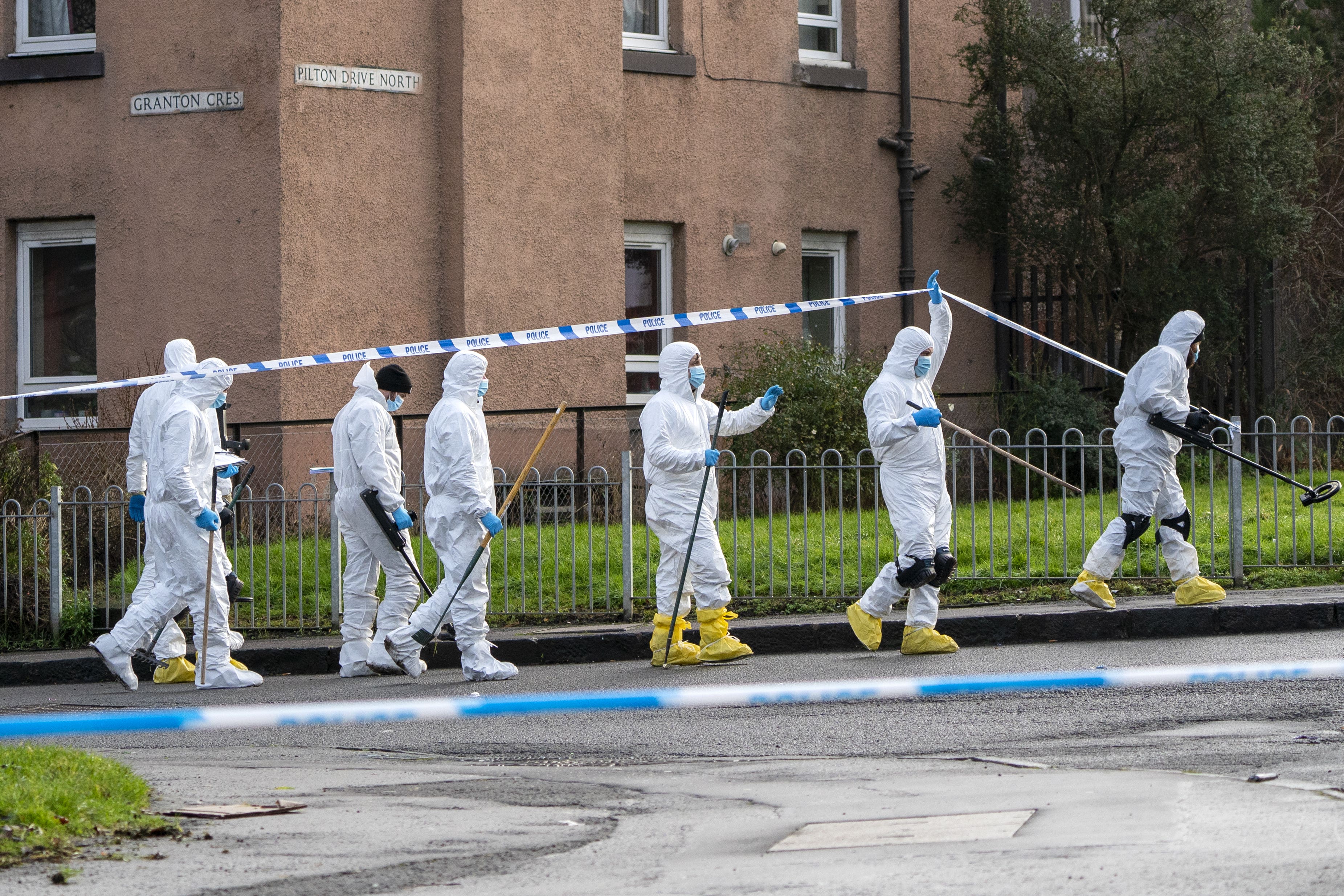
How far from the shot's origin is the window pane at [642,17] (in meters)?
16.9

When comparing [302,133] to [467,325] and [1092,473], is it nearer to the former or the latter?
[467,325]

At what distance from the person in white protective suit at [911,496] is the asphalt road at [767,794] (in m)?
0.80

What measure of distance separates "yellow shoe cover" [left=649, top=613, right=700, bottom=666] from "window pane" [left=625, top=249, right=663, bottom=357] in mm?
6668

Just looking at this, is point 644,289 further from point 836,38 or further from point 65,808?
point 65,808

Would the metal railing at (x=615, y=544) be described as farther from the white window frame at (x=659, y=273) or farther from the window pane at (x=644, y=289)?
the window pane at (x=644, y=289)

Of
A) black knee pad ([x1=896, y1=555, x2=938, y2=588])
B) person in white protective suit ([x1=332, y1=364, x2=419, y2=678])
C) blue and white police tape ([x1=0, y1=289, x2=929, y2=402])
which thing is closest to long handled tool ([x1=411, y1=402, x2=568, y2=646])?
person in white protective suit ([x1=332, y1=364, x2=419, y2=678])

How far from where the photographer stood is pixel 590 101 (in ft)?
52.1

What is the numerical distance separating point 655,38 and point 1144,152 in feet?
16.4

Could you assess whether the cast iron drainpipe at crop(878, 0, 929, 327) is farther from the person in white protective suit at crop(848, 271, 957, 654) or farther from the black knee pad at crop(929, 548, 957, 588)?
the black knee pad at crop(929, 548, 957, 588)

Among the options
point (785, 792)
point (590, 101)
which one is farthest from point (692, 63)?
point (785, 792)

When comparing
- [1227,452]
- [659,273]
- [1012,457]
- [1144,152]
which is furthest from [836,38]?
[1227,452]

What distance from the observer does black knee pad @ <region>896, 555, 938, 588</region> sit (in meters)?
10.2

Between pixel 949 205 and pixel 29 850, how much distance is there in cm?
1445

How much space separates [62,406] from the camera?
51.1 feet
